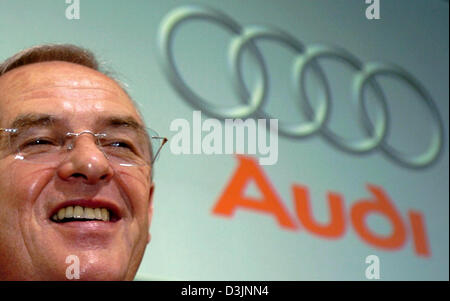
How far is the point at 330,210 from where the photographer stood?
178 cm

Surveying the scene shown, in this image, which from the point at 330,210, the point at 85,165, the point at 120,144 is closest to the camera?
the point at 85,165

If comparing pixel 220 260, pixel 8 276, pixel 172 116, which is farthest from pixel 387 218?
pixel 8 276

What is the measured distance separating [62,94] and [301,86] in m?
0.80

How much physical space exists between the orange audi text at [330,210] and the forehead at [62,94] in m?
0.44

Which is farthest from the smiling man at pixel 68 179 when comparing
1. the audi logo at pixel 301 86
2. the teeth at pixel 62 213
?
the audi logo at pixel 301 86

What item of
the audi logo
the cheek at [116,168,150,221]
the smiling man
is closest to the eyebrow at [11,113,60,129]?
the smiling man

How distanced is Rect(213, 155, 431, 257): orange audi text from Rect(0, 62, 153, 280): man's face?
482 millimetres

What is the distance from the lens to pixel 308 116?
181cm

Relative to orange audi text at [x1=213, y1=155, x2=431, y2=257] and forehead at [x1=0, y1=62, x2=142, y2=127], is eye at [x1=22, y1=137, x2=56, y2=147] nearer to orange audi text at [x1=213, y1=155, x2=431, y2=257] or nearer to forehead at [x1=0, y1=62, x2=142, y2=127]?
forehead at [x1=0, y1=62, x2=142, y2=127]

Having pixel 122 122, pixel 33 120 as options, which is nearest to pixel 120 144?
pixel 122 122

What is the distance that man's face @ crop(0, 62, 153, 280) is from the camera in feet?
3.55

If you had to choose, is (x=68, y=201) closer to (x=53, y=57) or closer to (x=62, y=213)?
(x=62, y=213)

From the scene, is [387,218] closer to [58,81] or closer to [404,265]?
[404,265]

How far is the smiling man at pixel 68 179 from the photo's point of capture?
108 centimetres
